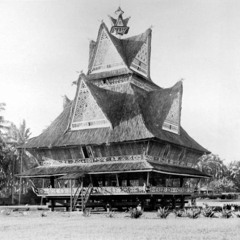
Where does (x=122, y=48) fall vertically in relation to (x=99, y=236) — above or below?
above

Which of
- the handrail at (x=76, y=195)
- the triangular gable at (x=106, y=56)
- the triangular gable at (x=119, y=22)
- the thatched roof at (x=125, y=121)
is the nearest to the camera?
the handrail at (x=76, y=195)

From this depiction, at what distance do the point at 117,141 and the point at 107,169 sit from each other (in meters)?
2.11

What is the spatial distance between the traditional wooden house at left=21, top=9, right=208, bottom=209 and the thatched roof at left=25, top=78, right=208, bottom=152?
70 millimetres

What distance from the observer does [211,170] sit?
8650 cm

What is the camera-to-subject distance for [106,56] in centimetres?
3591

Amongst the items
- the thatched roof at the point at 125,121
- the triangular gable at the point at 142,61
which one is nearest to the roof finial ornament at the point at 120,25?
the triangular gable at the point at 142,61

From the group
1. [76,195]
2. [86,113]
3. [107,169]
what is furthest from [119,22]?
[76,195]

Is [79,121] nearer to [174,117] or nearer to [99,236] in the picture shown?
[174,117]

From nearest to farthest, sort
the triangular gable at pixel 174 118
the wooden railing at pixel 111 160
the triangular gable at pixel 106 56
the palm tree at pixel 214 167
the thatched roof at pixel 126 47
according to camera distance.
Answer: the wooden railing at pixel 111 160 → the triangular gable at pixel 174 118 → the thatched roof at pixel 126 47 → the triangular gable at pixel 106 56 → the palm tree at pixel 214 167

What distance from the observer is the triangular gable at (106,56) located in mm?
35312

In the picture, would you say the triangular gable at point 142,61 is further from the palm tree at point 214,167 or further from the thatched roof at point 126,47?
the palm tree at point 214,167

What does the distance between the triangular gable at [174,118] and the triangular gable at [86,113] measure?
4.93 m

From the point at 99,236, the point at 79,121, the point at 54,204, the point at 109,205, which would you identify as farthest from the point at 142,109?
the point at 99,236

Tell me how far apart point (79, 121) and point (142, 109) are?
502cm
